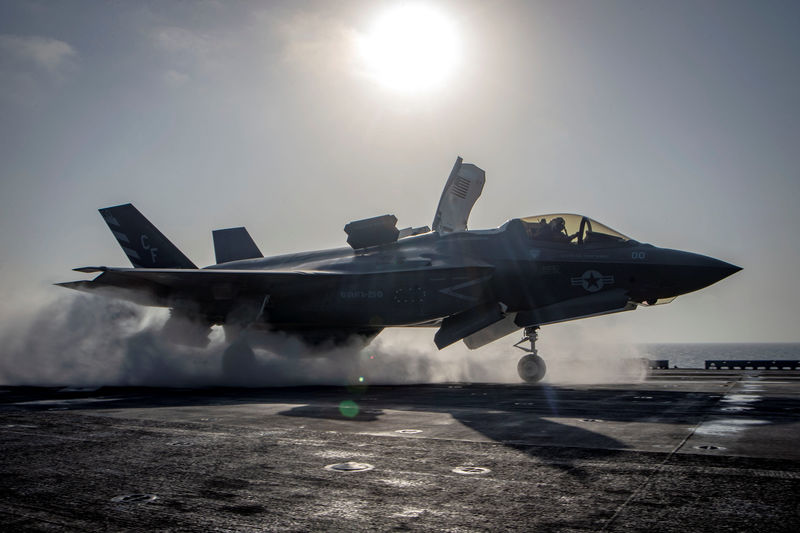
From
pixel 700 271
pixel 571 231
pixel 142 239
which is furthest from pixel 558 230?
pixel 142 239

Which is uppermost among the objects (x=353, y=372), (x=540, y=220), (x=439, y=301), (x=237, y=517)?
(x=540, y=220)

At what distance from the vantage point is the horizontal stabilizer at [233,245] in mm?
22734

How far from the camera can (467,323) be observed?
15.9 metres

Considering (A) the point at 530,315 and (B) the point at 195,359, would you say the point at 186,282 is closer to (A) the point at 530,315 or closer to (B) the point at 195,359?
(B) the point at 195,359

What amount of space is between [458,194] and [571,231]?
7399 millimetres

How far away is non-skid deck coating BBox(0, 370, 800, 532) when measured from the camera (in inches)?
138

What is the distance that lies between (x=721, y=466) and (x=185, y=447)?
4.81 meters

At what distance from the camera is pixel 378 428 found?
7238 millimetres

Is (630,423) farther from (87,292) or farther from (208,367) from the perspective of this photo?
(87,292)

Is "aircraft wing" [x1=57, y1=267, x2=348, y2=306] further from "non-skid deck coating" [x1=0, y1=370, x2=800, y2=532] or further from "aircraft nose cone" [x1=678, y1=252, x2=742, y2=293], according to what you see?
"aircraft nose cone" [x1=678, y1=252, x2=742, y2=293]

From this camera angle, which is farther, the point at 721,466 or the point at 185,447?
the point at 185,447

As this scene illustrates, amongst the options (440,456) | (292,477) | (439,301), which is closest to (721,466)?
(440,456)

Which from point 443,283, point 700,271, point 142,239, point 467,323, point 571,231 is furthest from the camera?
point 142,239

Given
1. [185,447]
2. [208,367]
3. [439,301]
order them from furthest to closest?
[208,367]
[439,301]
[185,447]
